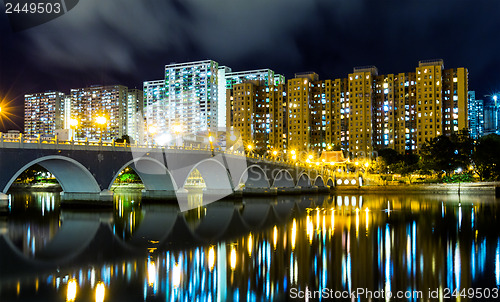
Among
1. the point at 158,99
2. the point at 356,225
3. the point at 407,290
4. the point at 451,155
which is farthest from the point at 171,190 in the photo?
the point at 158,99

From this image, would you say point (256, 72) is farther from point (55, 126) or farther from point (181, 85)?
point (55, 126)

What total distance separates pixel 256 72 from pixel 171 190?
141 metres

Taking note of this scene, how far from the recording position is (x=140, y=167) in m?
45.2

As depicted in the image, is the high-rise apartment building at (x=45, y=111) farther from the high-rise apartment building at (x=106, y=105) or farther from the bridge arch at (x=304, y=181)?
the bridge arch at (x=304, y=181)

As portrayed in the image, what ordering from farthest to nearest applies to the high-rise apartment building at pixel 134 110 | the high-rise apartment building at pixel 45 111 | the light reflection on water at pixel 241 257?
the high-rise apartment building at pixel 134 110
the high-rise apartment building at pixel 45 111
the light reflection on water at pixel 241 257

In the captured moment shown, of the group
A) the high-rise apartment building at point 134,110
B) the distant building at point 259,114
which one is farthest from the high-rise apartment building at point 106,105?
the distant building at point 259,114

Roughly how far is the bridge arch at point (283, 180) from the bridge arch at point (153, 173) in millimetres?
23066

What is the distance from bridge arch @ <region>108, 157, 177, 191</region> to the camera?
43.9 m

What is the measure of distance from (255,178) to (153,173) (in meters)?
19.9

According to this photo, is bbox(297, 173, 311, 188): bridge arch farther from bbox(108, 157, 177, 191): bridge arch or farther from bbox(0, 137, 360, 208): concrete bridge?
bbox(108, 157, 177, 191): bridge arch

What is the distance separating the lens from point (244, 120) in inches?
5714

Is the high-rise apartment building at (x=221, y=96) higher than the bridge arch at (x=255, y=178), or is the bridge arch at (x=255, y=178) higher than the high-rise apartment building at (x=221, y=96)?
the high-rise apartment building at (x=221, y=96)

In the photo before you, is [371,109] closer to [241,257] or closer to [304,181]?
[304,181]

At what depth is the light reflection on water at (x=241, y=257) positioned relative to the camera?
1548cm
